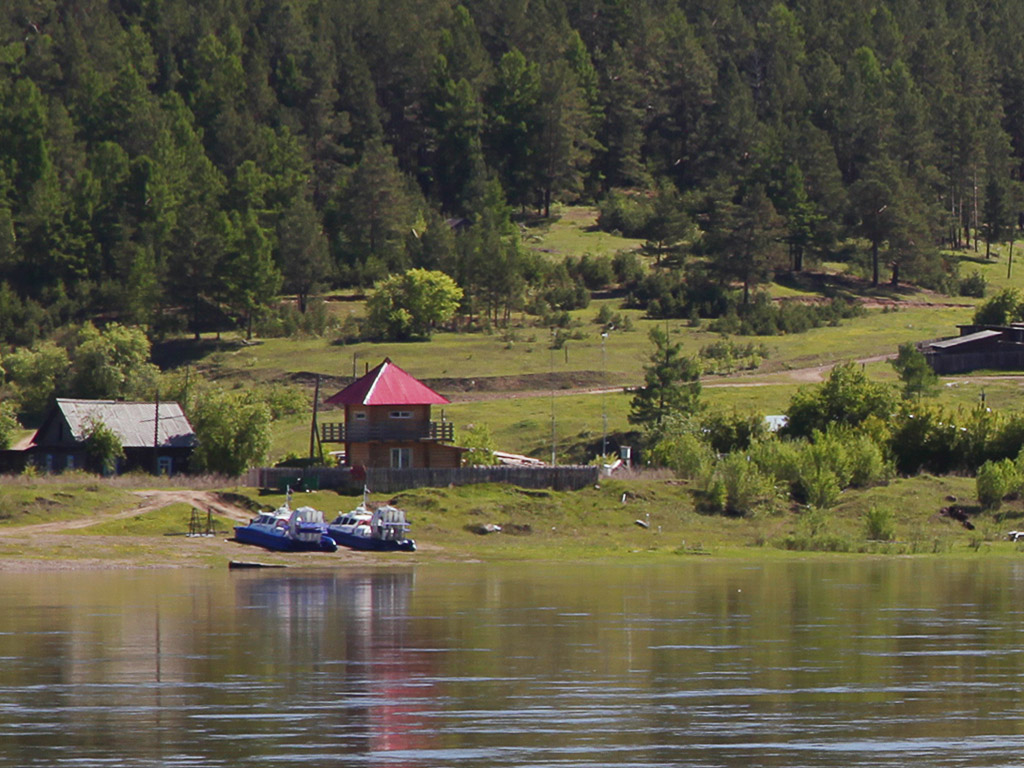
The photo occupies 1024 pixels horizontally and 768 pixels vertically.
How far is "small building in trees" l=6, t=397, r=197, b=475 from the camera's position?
3430 inches

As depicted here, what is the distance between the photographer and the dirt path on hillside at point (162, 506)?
67438 millimetres

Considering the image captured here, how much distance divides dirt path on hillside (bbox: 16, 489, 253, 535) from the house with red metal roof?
928 centimetres

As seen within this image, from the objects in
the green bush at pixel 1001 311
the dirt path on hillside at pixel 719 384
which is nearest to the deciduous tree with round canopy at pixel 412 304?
the dirt path on hillside at pixel 719 384

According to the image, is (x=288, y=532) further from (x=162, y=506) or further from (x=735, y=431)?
(x=735, y=431)

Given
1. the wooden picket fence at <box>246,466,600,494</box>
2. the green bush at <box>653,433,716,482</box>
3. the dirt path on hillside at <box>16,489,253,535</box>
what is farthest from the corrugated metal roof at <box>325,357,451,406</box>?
the green bush at <box>653,433,716,482</box>

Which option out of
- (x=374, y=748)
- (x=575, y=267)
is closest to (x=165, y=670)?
(x=374, y=748)

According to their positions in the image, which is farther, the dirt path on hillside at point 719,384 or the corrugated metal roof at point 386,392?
the dirt path on hillside at point 719,384

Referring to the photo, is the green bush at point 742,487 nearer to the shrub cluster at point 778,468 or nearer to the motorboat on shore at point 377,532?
the shrub cluster at point 778,468

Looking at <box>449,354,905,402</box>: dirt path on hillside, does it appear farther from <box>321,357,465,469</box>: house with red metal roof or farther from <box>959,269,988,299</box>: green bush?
<box>959,269,988,299</box>: green bush

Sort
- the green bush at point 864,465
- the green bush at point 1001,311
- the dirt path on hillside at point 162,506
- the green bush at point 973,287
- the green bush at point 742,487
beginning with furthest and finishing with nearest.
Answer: the green bush at point 973,287 < the green bush at point 1001,311 < the green bush at point 864,465 < the green bush at point 742,487 < the dirt path on hillside at point 162,506

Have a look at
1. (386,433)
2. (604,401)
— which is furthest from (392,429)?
(604,401)

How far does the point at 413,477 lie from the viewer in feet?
251

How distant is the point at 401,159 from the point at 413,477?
111790mm

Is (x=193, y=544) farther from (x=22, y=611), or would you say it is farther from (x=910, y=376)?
(x=910, y=376)
